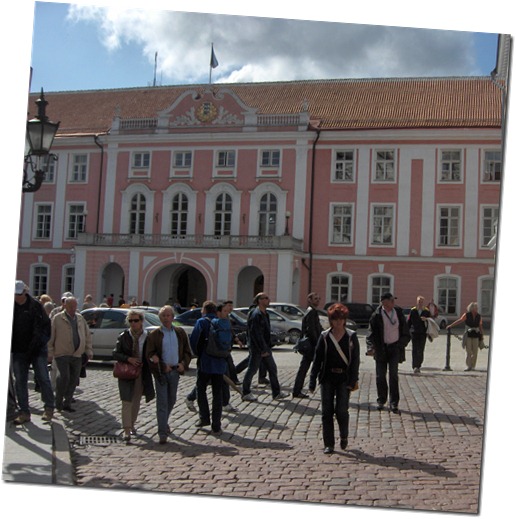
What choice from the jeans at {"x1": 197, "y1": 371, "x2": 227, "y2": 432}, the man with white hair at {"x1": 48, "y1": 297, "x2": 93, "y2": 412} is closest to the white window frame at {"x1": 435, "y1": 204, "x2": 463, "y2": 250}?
the jeans at {"x1": 197, "y1": 371, "x2": 227, "y2": 432}

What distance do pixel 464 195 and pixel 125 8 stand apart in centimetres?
978

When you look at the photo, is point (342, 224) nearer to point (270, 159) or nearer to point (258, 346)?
point (270, 159)

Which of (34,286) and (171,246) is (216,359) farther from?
(171,246)

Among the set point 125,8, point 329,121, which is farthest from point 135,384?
point 329,121

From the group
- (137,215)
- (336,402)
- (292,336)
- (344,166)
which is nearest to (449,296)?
(292,336)

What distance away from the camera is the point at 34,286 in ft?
28.3

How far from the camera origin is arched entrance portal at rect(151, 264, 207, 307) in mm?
13719

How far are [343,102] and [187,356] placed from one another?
38.2 feet

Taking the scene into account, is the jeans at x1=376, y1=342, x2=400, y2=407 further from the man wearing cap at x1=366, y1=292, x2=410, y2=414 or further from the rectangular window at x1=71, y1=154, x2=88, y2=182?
the rectangular window at x1=71, y1=154, x2=88, y2=182

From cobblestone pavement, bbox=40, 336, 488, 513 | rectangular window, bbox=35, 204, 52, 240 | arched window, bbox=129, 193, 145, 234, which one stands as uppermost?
arched window, bbox=129, 193, 145, 234

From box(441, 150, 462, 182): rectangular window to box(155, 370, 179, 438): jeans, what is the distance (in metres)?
10.3

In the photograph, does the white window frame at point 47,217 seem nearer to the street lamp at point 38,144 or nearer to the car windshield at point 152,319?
the street lamp at point 38,144

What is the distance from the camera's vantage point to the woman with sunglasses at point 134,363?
8.00 meters

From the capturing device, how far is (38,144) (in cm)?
715
